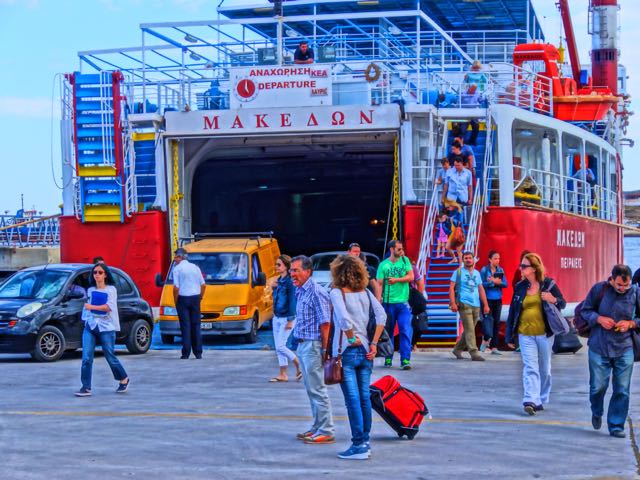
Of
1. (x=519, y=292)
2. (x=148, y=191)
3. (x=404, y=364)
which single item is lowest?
(x=404, y=364)

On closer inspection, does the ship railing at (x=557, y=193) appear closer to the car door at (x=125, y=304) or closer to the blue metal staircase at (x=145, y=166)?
the blue metal staircase at (x=145, y=166)

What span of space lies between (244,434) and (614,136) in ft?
102

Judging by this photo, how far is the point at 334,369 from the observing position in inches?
375

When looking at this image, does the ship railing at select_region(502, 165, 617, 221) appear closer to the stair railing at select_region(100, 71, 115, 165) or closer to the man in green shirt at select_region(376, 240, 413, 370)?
the man in green shirt at select_region(376, 240, 413, 370)

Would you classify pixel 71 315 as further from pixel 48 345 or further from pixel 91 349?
pixel 91 349

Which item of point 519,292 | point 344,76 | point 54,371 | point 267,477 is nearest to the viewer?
point 267,477

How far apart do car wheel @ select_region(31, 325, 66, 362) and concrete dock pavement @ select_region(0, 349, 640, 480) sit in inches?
54.9

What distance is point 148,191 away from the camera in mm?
26375

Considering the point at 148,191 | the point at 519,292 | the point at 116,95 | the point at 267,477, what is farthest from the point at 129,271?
the point at 267,477

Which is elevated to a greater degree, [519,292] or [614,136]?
[614,136]

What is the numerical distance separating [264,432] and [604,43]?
Result: 29.2 meters

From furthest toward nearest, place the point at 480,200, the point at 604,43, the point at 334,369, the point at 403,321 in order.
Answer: the point at 604,43 → the point at 480,200 → the point at 403,321 → the point at 334,369

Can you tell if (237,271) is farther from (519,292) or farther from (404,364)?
(519,292)

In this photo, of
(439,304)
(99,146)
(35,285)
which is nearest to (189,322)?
(35,285)
